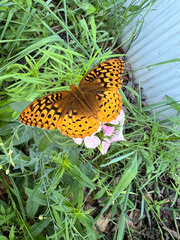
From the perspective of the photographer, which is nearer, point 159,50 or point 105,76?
point 105,76

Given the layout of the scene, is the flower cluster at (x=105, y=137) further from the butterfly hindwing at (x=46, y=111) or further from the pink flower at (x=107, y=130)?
the butterfly hindwing at (x=46, y=111)

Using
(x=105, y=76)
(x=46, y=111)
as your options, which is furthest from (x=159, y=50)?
(x=46, y=111)

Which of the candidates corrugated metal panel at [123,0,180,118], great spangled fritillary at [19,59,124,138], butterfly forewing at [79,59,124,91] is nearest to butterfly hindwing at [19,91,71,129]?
great spangled fritillary at [19,59,124,138]

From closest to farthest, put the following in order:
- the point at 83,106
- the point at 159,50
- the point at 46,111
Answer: the point at 46,111, the point at 83,106, the point at 159,50

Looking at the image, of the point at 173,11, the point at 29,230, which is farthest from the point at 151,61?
the point at 29,230

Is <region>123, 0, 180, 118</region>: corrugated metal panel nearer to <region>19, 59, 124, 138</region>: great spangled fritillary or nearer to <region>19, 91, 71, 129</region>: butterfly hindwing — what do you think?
<region>19, 59, 124, 138</region>: great spangled fritillary

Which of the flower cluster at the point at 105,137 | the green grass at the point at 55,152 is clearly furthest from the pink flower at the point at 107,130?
the green grass at the point at 55,152

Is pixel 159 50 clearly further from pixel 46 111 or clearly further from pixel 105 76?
pixel 46 111
